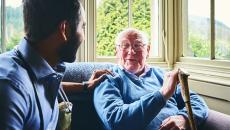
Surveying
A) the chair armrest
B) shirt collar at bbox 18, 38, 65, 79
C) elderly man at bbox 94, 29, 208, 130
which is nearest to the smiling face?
elderly man at bbox 94, 29, 208, 130

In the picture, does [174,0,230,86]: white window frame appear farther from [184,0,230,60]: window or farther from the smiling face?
the smiling face

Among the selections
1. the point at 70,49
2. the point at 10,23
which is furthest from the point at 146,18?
the point at 70,49

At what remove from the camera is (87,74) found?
2180mm

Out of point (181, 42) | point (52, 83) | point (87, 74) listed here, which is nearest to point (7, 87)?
point (52, 83)

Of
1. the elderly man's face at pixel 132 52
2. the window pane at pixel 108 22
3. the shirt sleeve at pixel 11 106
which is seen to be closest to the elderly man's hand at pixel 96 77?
the elderly man's face at pixel 132 52

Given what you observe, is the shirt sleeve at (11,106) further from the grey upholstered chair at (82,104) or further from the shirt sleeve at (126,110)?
the grey upholstered chair at (82,104)

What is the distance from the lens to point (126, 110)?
6.11 ft

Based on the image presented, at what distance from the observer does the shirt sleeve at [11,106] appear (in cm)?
84

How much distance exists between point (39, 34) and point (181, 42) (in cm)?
195

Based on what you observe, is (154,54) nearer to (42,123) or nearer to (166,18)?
(166,18)

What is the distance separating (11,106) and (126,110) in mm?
1053

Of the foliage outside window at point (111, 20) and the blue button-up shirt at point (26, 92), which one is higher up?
the foliage outside window at point (111, 20)

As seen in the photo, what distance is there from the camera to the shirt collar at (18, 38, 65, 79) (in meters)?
1.06

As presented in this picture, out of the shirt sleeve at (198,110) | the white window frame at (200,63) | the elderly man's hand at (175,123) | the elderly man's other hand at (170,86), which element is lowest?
the elderly man's hand at (175,123)
